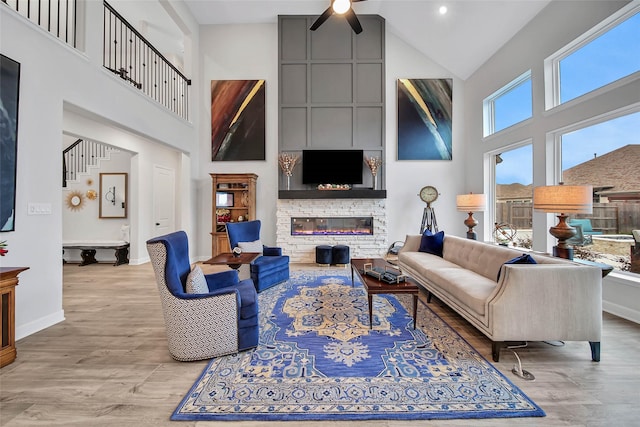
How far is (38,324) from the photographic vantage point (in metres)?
2.63

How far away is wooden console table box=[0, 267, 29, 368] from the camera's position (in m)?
2.01

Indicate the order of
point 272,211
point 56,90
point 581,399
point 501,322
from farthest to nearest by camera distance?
point 272,211 < point 56,90 < point 501,322 < point 581,399

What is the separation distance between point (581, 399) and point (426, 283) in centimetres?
171

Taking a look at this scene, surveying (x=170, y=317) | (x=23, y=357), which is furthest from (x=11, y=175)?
(x=170, y=317)

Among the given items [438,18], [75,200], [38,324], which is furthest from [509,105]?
[75,200]

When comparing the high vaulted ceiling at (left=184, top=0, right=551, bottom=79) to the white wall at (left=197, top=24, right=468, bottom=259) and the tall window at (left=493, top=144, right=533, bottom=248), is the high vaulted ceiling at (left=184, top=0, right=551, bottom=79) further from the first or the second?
the tall window at (left=493, top=144, right=533, bottom=248)

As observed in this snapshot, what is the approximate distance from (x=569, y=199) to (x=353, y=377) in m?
2.69

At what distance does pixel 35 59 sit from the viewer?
2.63 meters

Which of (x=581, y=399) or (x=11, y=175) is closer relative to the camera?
(x=581, y=399)

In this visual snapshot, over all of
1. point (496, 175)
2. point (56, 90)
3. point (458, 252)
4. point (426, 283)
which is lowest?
point (426, 283)

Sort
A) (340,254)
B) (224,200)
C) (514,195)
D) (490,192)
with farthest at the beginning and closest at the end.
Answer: (224,200), (490,192), (340,254), (514,195)

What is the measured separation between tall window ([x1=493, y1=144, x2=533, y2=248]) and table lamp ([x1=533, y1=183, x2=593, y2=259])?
1400 mm

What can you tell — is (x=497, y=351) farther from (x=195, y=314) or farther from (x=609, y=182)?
(x=609, y=182)

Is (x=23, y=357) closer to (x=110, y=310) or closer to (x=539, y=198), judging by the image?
(x=110, y=310)
